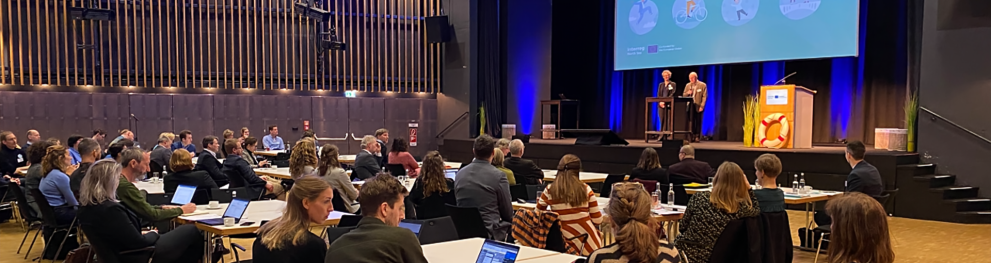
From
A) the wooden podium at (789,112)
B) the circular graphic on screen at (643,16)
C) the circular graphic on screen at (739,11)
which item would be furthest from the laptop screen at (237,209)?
the circular graphic on screen at (643,16)

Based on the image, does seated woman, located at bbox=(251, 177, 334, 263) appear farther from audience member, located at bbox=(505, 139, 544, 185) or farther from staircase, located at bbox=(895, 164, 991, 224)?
staircase, located at bbox=(895, 164, 991, 224)

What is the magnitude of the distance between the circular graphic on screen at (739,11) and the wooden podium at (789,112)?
219 cm

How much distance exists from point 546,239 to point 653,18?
10.4 m

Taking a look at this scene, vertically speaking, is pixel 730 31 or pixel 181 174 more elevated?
pixel 730 31

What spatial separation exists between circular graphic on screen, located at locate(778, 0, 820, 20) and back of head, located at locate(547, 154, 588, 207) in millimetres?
8664

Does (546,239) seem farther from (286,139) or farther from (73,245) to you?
(286,139)

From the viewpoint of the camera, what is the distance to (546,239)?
433cm

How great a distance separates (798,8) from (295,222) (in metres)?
10.6

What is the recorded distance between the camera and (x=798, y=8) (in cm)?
1189

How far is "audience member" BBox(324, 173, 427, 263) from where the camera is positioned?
2.74 m

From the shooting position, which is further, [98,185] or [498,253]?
[98,185]

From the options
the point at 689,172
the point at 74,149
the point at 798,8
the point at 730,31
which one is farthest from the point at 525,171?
the point at 730,31

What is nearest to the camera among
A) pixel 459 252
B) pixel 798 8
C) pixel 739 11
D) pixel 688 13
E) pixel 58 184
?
pixel 459 252

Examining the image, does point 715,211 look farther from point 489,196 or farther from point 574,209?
point 489,196
